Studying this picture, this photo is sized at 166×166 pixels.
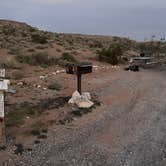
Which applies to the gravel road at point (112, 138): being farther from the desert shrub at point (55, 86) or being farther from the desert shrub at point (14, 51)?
the desert shrub at point (14, 51)

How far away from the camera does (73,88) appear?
66.5 ft

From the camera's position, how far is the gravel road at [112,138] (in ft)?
32.7

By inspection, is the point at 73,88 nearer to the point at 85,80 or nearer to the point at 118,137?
the point at 85,80

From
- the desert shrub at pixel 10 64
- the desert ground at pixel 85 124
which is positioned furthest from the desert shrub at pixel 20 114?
the desert shrub at pixel 10 64

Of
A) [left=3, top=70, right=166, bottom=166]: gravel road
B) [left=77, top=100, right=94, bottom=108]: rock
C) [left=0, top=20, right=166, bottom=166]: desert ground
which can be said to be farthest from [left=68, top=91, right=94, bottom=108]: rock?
[left=3, top=70, right=166, bottom=166]: gravel road

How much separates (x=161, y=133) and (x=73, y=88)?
811 cm

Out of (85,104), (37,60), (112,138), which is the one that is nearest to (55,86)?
(85,104)

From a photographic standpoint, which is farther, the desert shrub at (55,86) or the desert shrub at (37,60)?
the desert shrub at (37,60)

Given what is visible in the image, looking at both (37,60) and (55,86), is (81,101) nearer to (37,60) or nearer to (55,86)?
(55,86)

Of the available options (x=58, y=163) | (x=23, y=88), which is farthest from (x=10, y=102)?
(x=58, y=163)

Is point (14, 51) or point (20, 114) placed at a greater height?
point (14, 51)

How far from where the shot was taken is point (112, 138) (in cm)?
1188

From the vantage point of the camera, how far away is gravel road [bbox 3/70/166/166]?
32.7 feet

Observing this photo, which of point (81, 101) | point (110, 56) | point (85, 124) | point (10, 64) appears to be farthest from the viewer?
point (110, 56)
